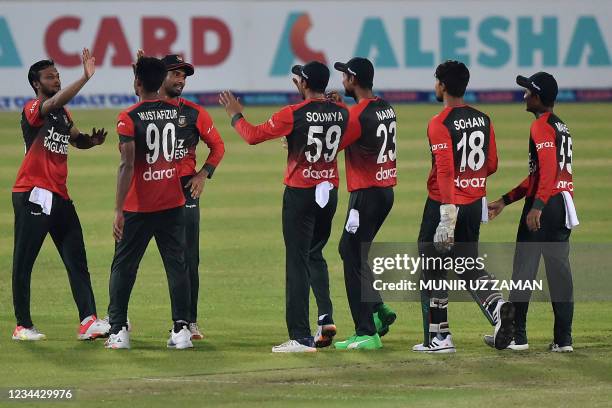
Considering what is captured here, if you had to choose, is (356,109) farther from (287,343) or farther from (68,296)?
(68,296)

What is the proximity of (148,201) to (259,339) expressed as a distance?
1.44 metres

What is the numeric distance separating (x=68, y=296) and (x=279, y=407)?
489 cm

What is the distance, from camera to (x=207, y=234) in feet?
52.3

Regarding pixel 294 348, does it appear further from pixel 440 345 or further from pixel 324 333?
pixel 440 345

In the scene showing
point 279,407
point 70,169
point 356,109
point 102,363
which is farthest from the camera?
point 70,169

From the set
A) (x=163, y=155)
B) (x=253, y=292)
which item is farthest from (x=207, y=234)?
(x=163, y=155)

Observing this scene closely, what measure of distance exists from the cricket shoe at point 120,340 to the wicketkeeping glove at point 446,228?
2336mm

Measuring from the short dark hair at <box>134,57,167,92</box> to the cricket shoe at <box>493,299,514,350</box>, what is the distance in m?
2.88

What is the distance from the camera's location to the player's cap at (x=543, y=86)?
966 cm

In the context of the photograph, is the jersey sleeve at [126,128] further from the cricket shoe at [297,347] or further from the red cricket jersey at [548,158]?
the red cricket jersey at [548,158]

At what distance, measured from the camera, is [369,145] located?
9.91 meters

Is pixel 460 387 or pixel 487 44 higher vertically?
pixel 487 44

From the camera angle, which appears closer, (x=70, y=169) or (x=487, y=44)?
(x=70, y=169)

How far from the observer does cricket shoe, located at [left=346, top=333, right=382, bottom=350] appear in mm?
9828
